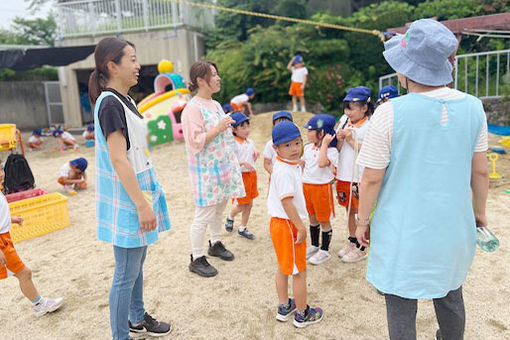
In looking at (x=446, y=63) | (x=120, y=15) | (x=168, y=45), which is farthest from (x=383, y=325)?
(x=120, y=15)

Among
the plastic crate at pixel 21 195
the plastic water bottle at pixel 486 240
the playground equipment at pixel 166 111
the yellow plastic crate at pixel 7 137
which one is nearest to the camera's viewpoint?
the plastic water bottle at pixel 486 240

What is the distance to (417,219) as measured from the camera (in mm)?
1561

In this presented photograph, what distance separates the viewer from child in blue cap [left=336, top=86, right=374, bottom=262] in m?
2.97

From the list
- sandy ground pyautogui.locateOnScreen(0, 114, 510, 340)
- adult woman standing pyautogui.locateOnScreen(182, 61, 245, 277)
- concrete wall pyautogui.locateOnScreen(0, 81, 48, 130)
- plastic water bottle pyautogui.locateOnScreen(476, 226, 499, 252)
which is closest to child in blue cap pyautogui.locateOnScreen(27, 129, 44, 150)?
concrete wall pyautogui.locateOnScreen(0, 81, 48, 130)

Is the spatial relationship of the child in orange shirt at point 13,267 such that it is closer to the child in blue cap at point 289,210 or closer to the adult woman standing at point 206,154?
the adult woman standing at point 206,154

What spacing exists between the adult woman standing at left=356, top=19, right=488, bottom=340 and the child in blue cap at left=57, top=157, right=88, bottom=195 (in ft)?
19.3

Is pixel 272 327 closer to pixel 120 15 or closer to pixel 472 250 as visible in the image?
pixel 472 250

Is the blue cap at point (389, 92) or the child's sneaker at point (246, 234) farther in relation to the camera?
the child's sneaker at point (246, 234)

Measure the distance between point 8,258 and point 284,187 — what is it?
6.39ft

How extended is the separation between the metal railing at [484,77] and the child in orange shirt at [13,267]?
8378mm

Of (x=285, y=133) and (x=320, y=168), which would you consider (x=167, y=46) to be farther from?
(x=285, y=133)

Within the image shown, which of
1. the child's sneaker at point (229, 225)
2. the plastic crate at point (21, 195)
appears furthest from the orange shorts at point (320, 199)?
the plastic crate at point (21, 195)

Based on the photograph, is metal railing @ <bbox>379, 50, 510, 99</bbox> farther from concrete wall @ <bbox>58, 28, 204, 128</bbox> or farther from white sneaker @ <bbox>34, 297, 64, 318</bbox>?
white sneaker @ <bbox>34, 297, 64, 318</bbox>

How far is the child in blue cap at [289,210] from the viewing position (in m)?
2.25
